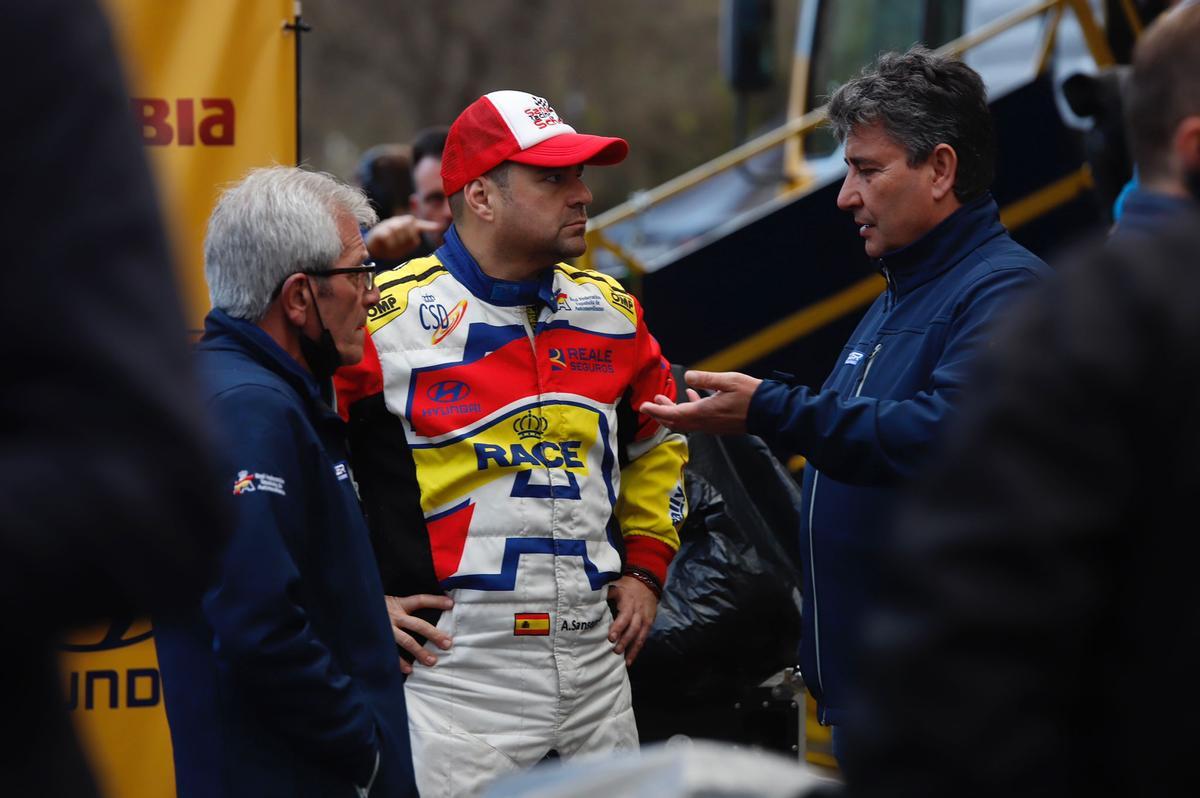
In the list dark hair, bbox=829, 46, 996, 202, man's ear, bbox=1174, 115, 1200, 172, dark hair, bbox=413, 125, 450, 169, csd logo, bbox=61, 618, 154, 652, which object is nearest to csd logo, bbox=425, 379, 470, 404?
csd logo, bbox=61, 618, 154, 652

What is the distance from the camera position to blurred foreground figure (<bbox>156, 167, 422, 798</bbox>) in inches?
103

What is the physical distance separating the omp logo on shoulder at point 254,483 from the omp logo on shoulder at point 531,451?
787mm

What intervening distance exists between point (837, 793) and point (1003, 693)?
278 mm

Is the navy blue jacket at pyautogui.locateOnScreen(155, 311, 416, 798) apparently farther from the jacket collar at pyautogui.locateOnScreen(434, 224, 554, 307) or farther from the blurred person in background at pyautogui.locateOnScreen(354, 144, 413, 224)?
the blurred person in background at pyautogui.locateOnScreen(354, 144, 413, 224)

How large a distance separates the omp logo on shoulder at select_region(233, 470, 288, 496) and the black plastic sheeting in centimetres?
165

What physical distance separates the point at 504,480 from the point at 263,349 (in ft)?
A: 2.45

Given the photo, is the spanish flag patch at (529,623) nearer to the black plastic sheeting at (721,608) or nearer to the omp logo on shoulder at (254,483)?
the black plastic sheeting at (721,608)

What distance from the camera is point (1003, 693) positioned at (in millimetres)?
1237

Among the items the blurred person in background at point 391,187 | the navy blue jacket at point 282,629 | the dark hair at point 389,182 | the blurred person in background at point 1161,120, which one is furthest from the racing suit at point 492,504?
the dark hair at point 389,182

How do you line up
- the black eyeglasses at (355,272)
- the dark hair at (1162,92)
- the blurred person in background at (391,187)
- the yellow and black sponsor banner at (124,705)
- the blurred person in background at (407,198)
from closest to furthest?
the dark hair at (1162,92)
the black eyeglasses at (355,272)
the yellow and black sponsor banner at (124,705)
the blurred person in background at (407,198)
the blurred person in background at (391,187)

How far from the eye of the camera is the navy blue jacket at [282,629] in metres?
2.60

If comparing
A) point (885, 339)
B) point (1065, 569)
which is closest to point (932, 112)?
point (885, 339)

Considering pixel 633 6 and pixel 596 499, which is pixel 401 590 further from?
pixel 633 6

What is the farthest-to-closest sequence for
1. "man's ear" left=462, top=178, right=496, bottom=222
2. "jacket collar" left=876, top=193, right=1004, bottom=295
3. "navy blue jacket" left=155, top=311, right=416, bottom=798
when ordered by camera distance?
1. "man's ear" left=462, top=178, right=496, bottom=222
2. "jacket collar" left=876, top=193, right=1004, bottom=295
3. "navy blue jacket" left=155, top=311, right=416, bottom=798
